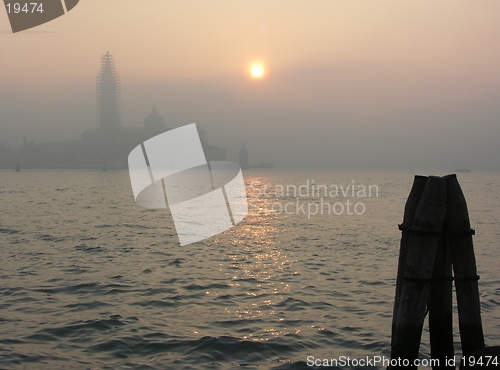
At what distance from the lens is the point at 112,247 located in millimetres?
23859

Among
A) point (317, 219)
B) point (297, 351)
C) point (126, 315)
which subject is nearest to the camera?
point (297, 351)

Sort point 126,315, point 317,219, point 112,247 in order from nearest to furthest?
1. point 126,315
2. point 112,247
3. point 317,219

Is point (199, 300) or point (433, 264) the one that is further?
point (199, 300)

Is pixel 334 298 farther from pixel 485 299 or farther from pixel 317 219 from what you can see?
pixel 317 219

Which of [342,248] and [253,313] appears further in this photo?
[342,248]

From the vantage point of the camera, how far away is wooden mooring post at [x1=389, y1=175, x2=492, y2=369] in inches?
274

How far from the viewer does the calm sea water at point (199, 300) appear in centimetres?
1001

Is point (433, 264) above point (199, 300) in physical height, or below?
above

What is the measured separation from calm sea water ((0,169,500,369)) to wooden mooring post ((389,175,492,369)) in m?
2.65

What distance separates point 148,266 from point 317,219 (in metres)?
21.5

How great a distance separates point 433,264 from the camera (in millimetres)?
6980

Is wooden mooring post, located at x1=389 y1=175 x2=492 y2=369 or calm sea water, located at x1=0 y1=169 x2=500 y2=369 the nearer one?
wooden mooring post, located at x1=389 y1=175 x2=492 y2=369

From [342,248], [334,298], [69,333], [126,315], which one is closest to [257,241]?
[342,248]

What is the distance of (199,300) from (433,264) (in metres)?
8.23
